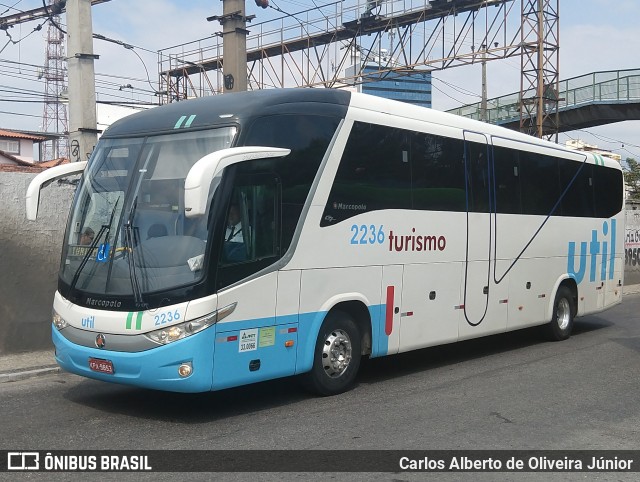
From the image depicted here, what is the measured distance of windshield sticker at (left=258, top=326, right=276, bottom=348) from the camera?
7797mm

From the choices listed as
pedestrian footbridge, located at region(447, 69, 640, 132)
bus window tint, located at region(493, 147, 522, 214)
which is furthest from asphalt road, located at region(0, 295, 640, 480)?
pedestrian footbridge, located at region(447, 69, 640, 132)

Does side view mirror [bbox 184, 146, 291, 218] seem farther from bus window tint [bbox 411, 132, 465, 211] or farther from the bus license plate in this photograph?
bus window tint [bbox 411, 132, 465, 211]

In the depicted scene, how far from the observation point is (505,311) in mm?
11781

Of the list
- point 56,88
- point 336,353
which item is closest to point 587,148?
point 336,353

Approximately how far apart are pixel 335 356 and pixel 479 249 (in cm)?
340

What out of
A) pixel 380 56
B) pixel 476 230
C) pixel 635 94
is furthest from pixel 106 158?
pixel 635 94

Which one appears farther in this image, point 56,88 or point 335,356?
point 56,88

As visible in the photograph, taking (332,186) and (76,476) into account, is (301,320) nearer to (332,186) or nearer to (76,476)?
(332,186)

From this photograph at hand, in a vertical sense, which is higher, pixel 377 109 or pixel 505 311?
pixel 377 109

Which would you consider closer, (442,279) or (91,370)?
(91,370)

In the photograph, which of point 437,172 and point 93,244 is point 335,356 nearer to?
point 93,244

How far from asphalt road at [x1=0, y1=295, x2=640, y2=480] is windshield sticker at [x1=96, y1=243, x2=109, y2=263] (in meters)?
1.58

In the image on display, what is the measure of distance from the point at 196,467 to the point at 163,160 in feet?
10.7

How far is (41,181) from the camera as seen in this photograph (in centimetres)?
854
